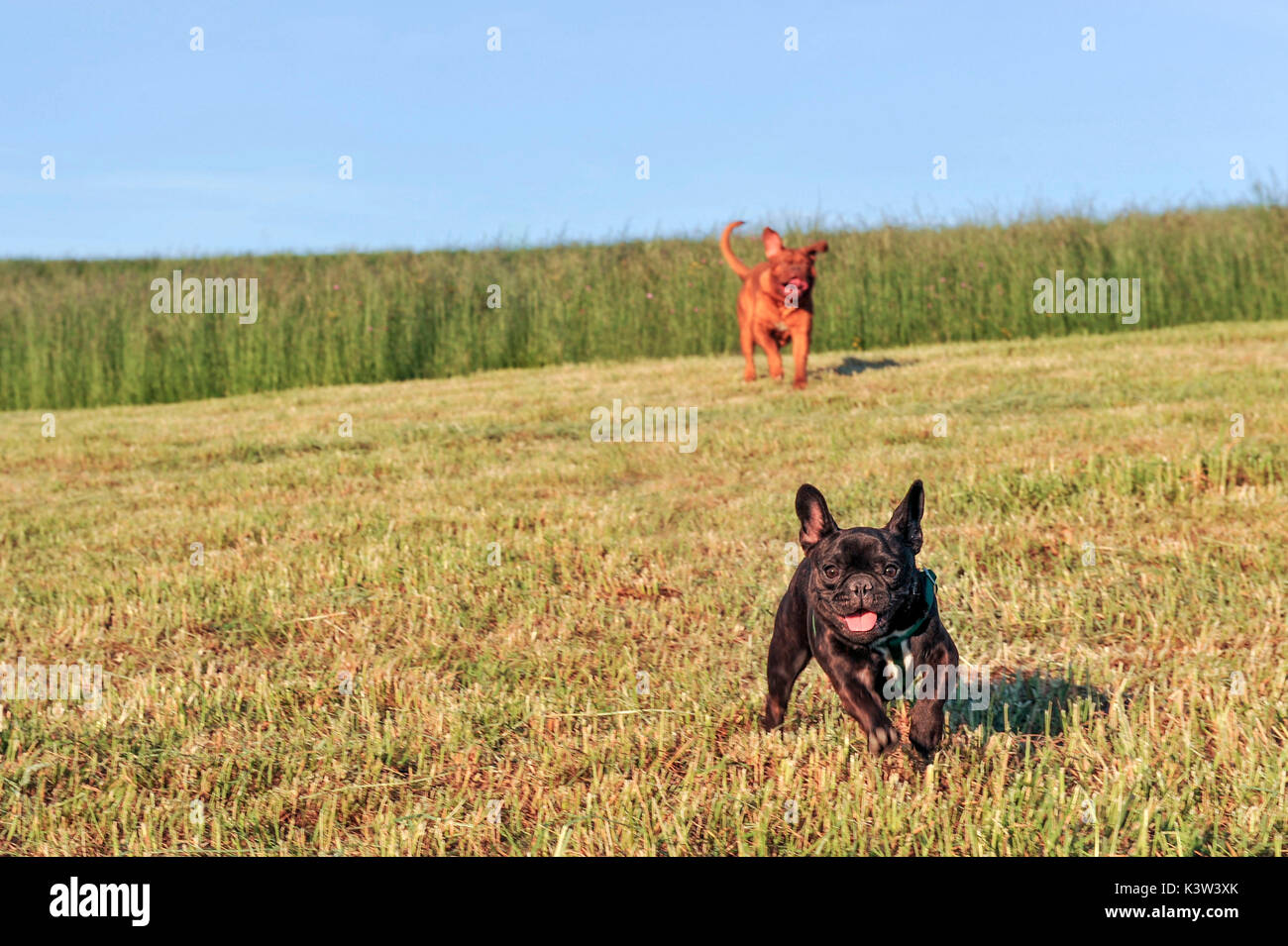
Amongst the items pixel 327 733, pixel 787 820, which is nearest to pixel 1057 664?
pixel 787 820

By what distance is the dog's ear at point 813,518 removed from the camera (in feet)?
9.45

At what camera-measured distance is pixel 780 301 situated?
11.4 meters

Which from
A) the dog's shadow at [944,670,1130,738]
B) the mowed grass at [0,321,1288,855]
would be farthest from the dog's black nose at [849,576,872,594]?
the dog's shadow at [944,670,1130,738]

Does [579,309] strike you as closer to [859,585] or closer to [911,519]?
[911,519]

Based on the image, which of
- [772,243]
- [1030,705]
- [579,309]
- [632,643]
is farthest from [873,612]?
[579,309]

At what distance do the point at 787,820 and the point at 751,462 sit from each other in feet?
17.3

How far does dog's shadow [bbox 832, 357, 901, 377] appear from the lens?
13.1 meters

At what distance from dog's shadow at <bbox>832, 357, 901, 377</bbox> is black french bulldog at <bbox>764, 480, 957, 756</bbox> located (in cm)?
993

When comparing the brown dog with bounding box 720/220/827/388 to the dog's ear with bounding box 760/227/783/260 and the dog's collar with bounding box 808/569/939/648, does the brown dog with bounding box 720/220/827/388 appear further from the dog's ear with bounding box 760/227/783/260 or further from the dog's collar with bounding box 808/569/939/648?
the dog's collar with bounding box 808/569/939/648

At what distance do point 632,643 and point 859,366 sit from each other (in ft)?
32.8

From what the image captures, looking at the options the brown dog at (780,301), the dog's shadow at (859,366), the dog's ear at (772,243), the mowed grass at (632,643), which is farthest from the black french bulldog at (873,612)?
the dog's shadow at (859,366)

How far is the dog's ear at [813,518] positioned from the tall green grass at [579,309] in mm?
14781

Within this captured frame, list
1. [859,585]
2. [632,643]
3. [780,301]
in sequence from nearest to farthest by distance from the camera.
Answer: [859,585] < [632,643] < [780,301]

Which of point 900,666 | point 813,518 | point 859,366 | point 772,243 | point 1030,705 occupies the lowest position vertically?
point 1030,705
